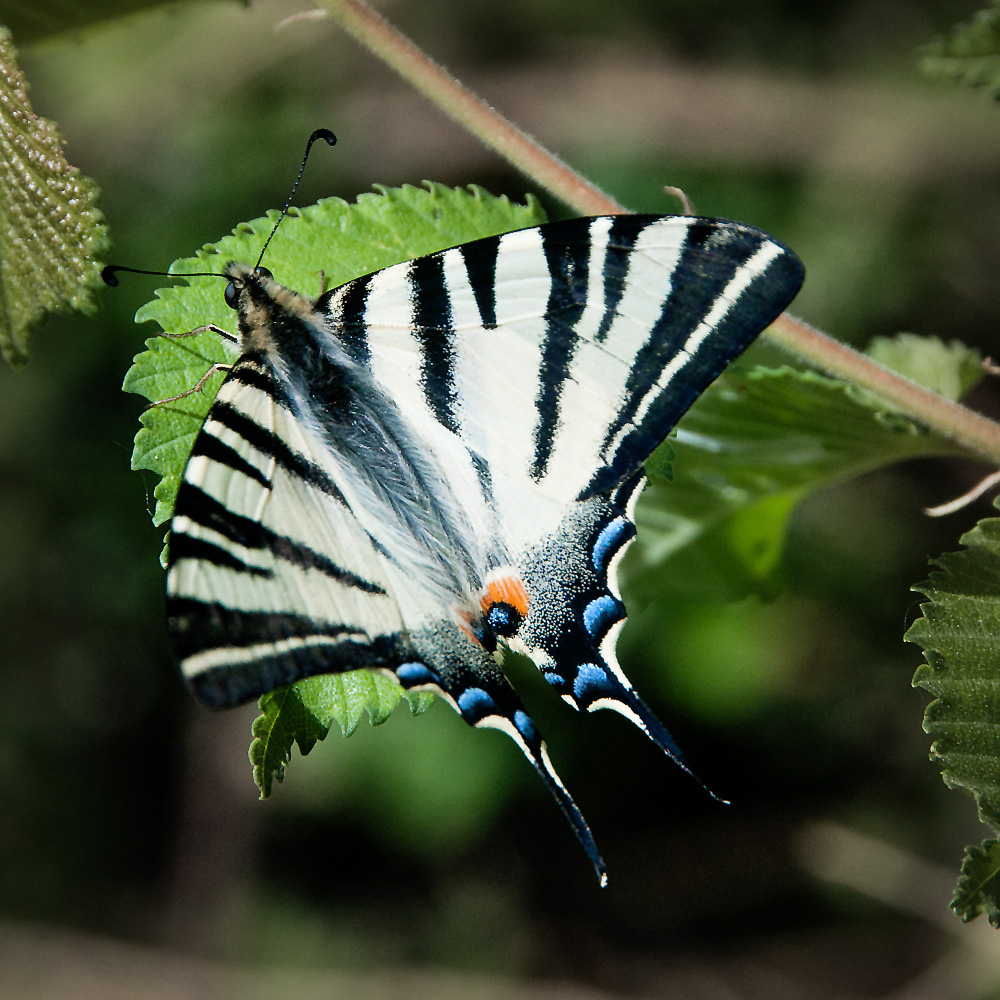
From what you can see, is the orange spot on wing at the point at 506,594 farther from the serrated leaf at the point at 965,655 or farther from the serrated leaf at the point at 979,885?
the serrated leaf at the point at 979,885

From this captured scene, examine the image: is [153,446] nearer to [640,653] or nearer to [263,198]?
[640,653]

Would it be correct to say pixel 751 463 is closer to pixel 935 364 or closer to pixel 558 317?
pixel 935 364

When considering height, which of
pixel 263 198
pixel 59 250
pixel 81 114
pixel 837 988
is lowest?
pixel 837 988

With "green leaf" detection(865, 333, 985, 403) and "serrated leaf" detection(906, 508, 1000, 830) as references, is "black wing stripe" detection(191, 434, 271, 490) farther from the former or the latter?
"green leaf" detection(865, 333, 985, 403)

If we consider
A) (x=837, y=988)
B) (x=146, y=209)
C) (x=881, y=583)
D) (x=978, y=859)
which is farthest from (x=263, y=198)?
(x=837, y=988)

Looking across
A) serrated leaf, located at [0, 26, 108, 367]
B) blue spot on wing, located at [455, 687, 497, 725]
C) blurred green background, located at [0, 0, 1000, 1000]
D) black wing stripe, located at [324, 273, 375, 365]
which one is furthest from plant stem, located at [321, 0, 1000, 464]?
blurred green background, located at [0, 0, 1000, 1000]

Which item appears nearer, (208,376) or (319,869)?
(208,376)

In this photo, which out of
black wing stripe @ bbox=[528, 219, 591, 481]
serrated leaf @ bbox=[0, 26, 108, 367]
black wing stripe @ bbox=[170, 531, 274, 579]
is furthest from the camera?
black wing stripe @ bbox=[528, 219, 591, 481]
